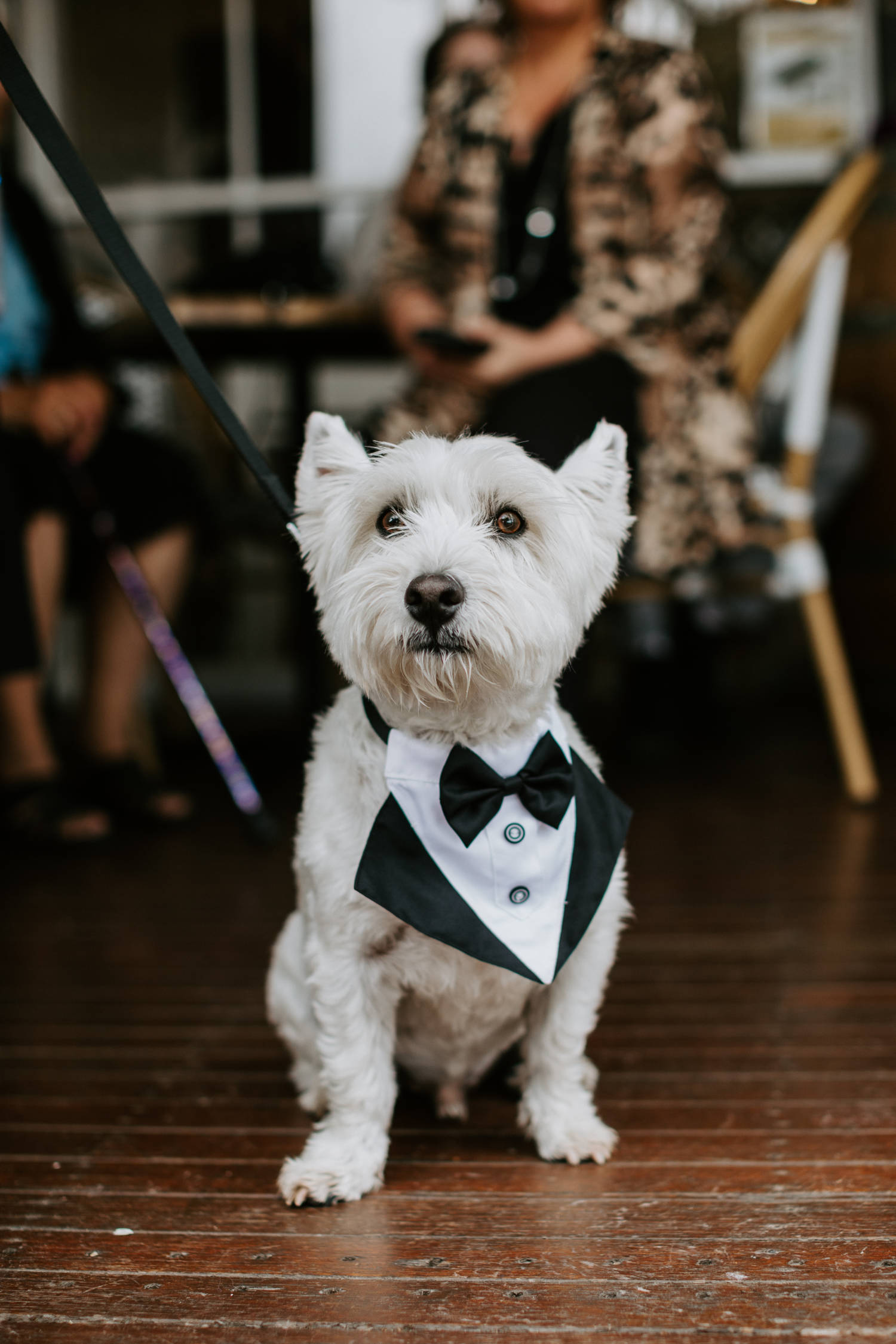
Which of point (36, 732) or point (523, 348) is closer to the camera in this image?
point (523, 348)

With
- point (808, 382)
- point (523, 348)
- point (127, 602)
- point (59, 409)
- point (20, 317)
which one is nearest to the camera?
point (523, 348)

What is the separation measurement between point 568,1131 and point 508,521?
0.69 meters

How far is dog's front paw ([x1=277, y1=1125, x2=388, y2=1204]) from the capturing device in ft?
4.22

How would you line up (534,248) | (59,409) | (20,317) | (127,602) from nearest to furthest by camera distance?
(534,248) → (59,409) → (20,317) → (127,602)

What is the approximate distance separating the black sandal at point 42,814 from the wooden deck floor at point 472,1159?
424mm

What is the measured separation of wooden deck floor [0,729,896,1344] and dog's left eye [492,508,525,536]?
2.28ft

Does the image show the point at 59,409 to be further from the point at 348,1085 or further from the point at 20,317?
the point at 348,1085

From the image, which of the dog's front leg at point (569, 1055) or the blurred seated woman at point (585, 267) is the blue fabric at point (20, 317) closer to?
the blurred seated woman at point (585, 267)

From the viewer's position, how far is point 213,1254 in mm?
1185

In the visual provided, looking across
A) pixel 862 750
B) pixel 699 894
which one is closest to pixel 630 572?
pixel 699 894

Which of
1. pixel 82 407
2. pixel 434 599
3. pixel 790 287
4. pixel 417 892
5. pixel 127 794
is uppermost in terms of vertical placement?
pixel 790 287

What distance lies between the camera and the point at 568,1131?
4.54 ft

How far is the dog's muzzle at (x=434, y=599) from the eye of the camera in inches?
45.9

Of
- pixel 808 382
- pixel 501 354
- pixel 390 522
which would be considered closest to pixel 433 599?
pixel 390 522
